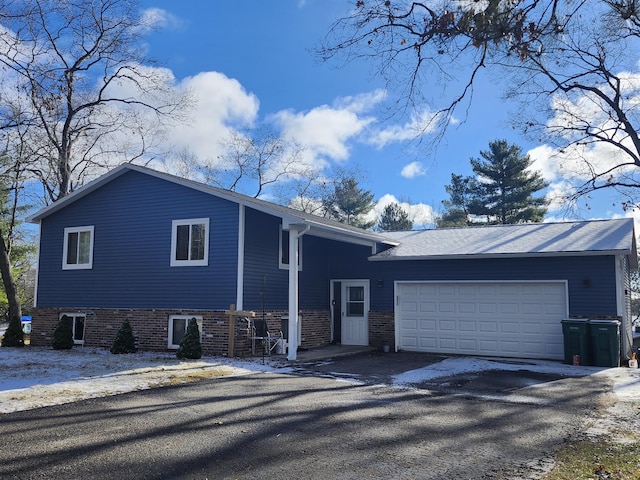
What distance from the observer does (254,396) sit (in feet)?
26.7

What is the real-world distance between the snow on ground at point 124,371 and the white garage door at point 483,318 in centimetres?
78

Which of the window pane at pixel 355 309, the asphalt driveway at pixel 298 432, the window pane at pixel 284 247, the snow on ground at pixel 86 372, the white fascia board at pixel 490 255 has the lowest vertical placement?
the asphalt driveway at pixel 298 432

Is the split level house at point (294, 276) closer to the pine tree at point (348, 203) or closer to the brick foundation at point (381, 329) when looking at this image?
the brick foundation at point (381, 329)

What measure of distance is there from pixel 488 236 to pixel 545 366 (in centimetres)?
522

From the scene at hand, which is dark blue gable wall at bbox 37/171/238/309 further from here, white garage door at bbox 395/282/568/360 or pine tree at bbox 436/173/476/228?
pine tree at bbox 436/173/476/228

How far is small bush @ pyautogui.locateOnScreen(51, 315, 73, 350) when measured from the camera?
1465 centimetres

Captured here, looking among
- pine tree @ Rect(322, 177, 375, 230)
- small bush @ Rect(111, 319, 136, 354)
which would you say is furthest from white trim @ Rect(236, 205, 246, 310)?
pine tree @ Rect(322, 177, 375, 230)

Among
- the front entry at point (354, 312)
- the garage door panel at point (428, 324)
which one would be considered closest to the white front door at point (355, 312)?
the front entry at point (354, 312)

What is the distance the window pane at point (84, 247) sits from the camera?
51.9ft

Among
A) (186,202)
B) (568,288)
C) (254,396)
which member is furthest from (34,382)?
(568,288)

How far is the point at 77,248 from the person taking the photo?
1605 centimetres

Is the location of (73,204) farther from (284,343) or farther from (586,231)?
(586,231)

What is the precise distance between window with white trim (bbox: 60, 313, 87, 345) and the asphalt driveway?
7981 mm

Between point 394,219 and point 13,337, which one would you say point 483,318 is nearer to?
point 13,337
